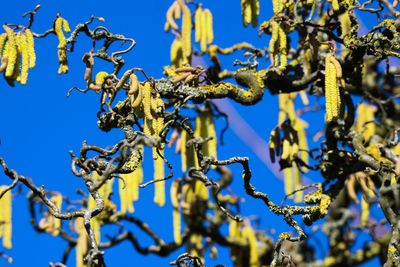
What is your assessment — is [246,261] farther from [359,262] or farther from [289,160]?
[289,160]

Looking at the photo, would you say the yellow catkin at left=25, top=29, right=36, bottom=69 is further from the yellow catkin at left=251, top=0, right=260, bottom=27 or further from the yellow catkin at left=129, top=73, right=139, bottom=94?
the yellow catkin at left=251, top=0, right=260, bottom=27

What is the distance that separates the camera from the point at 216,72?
6078 mm

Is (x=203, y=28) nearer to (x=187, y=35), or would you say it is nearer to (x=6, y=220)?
(x=187, y=35)

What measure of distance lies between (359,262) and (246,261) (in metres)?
0.81

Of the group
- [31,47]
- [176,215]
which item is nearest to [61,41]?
[31,47]

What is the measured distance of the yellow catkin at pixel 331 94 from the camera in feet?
14.2

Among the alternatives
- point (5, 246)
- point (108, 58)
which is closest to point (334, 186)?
point (108, 58)

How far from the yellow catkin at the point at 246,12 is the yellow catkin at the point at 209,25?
50cm

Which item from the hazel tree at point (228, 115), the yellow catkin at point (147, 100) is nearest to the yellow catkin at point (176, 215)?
the hazel tree at point (228, 115)

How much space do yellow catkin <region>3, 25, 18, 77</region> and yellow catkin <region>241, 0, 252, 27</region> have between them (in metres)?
1.23

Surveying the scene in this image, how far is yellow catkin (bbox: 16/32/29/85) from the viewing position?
453 centimetres

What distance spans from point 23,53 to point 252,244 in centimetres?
304

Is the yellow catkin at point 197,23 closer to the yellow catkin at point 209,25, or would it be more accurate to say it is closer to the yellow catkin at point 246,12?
the yellow catkin at point 209,25

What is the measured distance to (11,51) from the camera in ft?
15.1
